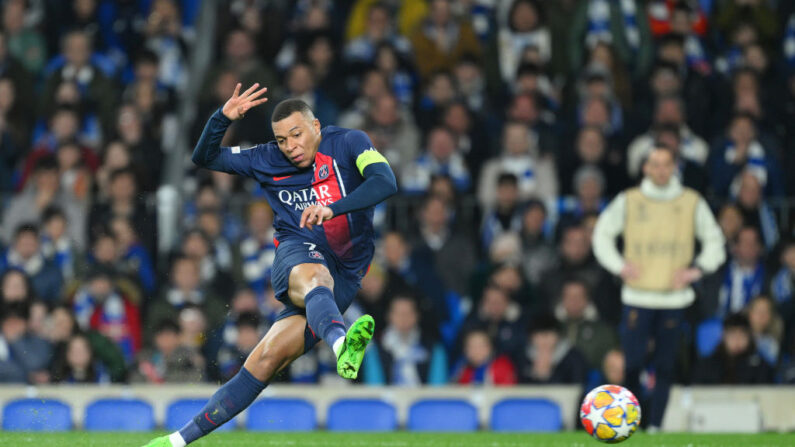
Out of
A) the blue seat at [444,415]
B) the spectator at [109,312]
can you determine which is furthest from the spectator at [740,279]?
the spectator at [109,312]

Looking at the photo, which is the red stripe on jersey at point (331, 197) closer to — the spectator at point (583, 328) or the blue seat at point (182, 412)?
the blue seat at point (182, 412)

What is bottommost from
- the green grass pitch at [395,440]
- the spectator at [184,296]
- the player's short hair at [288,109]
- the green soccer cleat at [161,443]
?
the green grass pitch at [395,440]

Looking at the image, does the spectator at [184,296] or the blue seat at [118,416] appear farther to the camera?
the spectator at [184,296]

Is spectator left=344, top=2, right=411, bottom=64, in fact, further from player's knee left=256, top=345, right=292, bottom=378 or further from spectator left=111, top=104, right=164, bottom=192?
player's knee left=256, top=345, right=292, bottom=378

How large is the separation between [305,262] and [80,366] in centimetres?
479

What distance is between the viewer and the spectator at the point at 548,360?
12281 millimetres

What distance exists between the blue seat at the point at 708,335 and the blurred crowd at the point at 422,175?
0.11 feet

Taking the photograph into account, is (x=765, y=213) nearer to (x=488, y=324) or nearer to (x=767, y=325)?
(x=767, y=325)

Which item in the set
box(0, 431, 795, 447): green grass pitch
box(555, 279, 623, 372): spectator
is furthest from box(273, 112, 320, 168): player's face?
box(555, 279, 623, 372): spectator

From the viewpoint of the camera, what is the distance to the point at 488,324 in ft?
41.5

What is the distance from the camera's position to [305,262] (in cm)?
810

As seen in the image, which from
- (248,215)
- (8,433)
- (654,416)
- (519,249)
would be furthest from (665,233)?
(8,433)

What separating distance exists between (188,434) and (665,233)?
4776 mm

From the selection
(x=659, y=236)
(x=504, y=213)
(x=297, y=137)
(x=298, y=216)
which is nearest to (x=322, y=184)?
(x=298, y=216)
